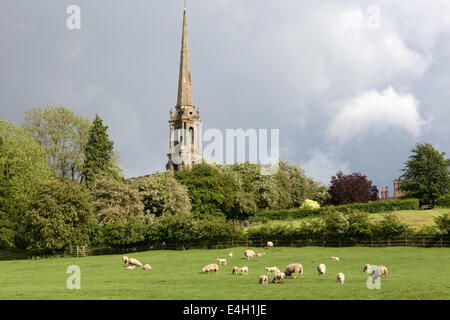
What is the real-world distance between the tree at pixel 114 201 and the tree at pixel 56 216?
18.2ft

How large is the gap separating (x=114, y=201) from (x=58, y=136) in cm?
1439

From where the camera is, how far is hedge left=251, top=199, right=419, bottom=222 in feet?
240

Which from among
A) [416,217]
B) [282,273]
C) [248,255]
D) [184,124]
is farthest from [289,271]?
[184,124]

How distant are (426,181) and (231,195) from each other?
1320 inches

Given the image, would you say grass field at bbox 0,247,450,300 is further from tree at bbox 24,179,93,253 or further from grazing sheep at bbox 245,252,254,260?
tree at bbox 24,179,93,253

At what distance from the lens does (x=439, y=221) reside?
150 ft


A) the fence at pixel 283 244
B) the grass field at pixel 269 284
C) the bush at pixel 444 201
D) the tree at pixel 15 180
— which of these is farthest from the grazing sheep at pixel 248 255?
the bush at pixel 444 201

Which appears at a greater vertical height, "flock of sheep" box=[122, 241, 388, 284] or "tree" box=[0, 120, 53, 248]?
"tree" box=[0, 120, 53, 248]

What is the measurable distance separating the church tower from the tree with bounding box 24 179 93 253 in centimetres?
5573

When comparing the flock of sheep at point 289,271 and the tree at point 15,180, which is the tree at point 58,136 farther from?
the flock of sheep at point 289,271

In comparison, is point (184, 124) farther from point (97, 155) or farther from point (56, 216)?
point (56, 216)

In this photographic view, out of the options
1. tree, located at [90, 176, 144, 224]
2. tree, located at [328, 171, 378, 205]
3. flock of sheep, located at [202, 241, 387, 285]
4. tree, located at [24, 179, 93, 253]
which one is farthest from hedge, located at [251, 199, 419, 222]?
flock of sheep, located at [202, 241, 387, 285]
